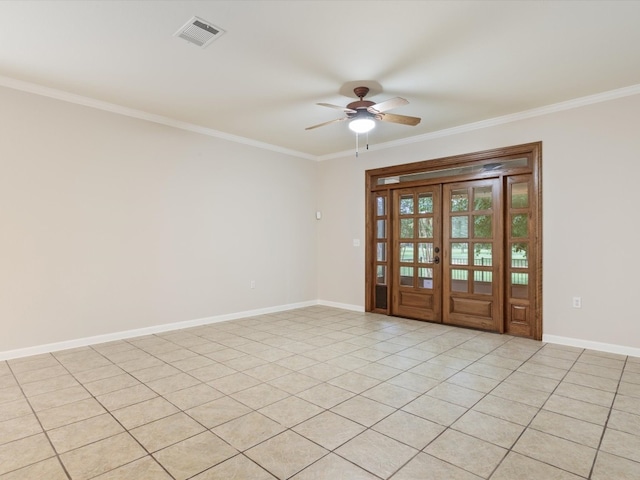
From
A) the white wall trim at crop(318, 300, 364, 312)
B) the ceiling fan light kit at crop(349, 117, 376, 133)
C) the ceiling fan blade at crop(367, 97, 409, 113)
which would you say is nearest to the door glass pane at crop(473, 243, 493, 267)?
the white wall trim at crop(318, 300, 364, 312)

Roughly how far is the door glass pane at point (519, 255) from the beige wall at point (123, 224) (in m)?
3.46

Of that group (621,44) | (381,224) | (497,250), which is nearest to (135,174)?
(381,224)

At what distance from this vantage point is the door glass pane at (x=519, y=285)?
440 centimetres

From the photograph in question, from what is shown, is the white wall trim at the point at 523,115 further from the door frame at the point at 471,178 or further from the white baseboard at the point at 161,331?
the white baseboard at the point at 161,331

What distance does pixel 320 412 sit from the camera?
2.47m

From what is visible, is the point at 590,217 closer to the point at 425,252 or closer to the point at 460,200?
the point at 460,200

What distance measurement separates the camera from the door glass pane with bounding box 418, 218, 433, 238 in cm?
529

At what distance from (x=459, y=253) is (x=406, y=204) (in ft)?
3.72

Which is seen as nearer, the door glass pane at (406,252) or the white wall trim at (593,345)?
the white wall trim at (593,345)

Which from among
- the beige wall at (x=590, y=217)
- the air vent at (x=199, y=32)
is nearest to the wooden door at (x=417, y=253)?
the beige wall at (x=590, y=217)

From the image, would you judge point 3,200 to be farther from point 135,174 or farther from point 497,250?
point 497,250

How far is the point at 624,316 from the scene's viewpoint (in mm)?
3713

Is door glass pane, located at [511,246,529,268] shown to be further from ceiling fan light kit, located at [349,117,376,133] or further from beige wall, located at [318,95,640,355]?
ceiling fan light kit, located at [349,117,376,133]

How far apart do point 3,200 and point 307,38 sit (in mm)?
3338
